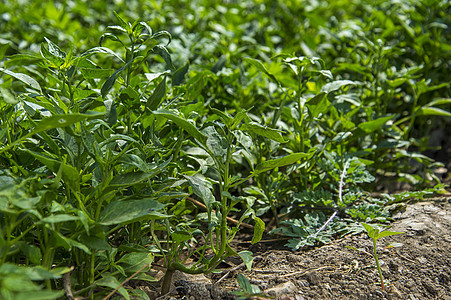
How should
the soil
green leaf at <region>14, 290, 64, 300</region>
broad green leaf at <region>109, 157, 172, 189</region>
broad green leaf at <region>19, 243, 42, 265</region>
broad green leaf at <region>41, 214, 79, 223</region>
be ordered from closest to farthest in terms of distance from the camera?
green leaf at <region>14, 290, 64, 300</region> → broad green leaf at <region>41, 214, 79, 223</region> → broad green leaf at <region>19, 243, 42, 265</region> → broad green leaf at <region>109, 157, 172, 189</region> → the soil

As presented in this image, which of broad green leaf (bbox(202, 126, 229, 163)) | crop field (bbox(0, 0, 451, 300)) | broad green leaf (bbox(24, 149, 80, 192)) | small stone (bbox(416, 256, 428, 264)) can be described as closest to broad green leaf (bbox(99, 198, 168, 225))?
crop field (bbox(0, 0, 451, 300))

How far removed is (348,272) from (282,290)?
12.6 inches

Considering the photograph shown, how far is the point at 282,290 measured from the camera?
5.39ft

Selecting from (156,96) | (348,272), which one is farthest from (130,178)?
(348,272)

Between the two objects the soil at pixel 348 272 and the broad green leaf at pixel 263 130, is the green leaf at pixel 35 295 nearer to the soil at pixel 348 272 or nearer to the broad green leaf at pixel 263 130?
the soil at pixel 348 272

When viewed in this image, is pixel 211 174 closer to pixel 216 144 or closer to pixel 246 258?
pixel 216 144

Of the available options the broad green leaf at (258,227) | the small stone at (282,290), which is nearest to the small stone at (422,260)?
the small stone at (282,290)

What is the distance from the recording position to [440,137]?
336 centimetres

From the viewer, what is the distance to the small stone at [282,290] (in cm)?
162

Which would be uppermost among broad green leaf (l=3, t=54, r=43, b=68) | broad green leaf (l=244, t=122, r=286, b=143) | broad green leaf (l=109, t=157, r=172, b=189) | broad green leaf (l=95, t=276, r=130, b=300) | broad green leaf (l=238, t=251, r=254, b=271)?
broad green leaf (l=3, t=54, r=43, b=68)

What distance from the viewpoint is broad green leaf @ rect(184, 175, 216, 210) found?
66.4 inches

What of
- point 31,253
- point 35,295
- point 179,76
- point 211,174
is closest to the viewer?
point 35,295

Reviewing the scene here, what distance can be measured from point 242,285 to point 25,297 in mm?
727

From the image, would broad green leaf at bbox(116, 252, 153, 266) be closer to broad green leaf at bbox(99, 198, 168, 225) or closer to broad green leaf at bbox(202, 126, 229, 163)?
broad green leaf at bbox(99, 198, 168, 225)
